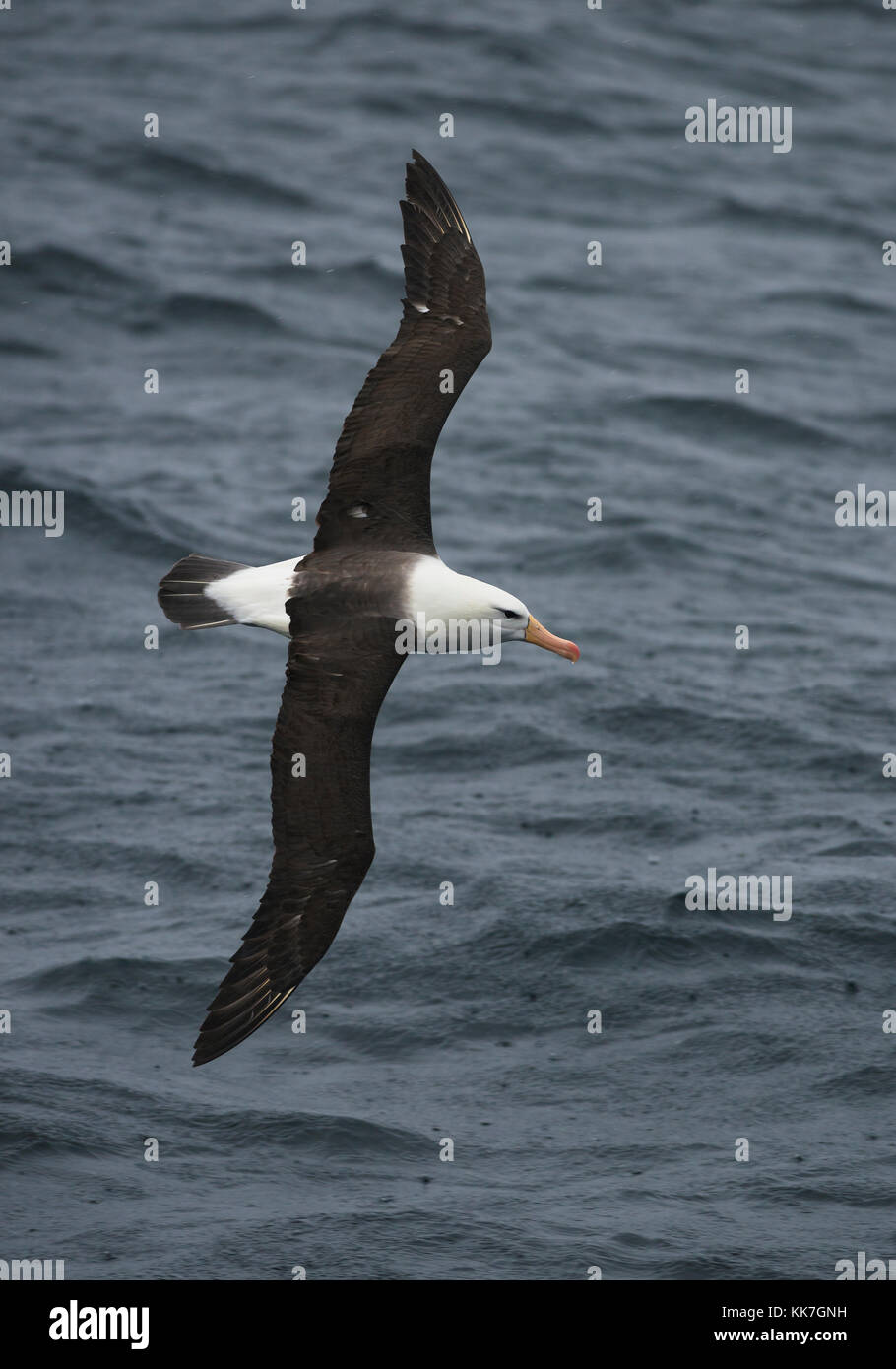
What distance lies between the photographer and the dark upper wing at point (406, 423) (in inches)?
409

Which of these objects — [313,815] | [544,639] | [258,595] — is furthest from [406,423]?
[313,815]

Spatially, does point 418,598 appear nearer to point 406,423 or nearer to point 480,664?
point 406,423

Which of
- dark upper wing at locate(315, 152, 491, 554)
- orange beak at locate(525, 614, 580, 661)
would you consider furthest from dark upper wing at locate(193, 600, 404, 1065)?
orange beak at locate(525, 614, 580, 661)

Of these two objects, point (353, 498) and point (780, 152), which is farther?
point (780, 152)

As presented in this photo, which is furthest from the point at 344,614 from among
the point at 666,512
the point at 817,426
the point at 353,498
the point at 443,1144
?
the point at 817,426

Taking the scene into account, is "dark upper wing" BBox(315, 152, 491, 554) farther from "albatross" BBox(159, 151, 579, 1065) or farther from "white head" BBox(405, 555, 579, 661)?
"white head" BBox(405, 555, 579, 661)

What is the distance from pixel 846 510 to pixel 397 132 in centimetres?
973

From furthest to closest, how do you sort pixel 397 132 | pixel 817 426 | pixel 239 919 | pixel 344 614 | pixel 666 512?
1. pixel 397 132
2. pixel 817 426
3. pixel 666 512
4. pixel 239 919
5. pixel 344 614

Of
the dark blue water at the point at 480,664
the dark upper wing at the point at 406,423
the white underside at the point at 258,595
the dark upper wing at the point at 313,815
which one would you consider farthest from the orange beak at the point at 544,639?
the dark blue water at the point at 480,664

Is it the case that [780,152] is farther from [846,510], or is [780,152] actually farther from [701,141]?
[846,510]

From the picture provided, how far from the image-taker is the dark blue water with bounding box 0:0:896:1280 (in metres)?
11.8

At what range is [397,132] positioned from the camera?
26578 mm

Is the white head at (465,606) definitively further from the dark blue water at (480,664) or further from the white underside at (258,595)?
the dark blue water at (480,664)

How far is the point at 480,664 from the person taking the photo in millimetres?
17172
